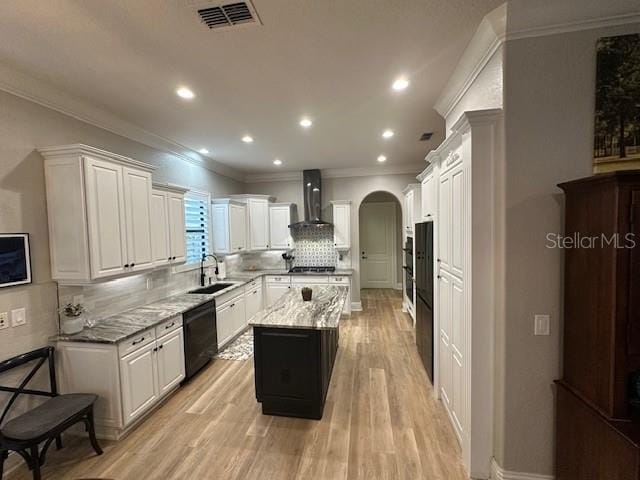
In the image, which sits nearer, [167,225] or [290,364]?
[290,364]

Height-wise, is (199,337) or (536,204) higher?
(536,204)

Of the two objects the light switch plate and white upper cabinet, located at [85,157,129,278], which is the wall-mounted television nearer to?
white upper cabinet, located at [85,157,129,278]

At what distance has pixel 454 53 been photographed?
2.07 meters

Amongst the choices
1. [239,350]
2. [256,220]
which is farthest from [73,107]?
[239,350]

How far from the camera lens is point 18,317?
2.18 m

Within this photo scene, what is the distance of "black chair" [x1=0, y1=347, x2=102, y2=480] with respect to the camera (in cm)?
181

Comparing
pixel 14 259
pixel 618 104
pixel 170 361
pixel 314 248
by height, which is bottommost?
pixel 170 361

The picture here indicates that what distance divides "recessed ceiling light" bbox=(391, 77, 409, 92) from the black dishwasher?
3259mm

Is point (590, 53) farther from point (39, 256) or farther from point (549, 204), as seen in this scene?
point (39, 256)

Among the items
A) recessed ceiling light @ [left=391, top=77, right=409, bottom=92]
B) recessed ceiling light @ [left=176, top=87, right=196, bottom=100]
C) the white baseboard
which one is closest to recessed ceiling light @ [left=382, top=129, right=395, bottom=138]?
recessed ceiling light @ [left=391, top=77, right=409, bottom=92]

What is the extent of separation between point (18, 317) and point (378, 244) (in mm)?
7421

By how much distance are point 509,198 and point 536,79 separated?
0.75 meters

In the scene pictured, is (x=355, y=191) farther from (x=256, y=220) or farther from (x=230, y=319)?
(x=230, y=319)

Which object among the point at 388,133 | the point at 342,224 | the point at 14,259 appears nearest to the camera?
the point at 14,259
